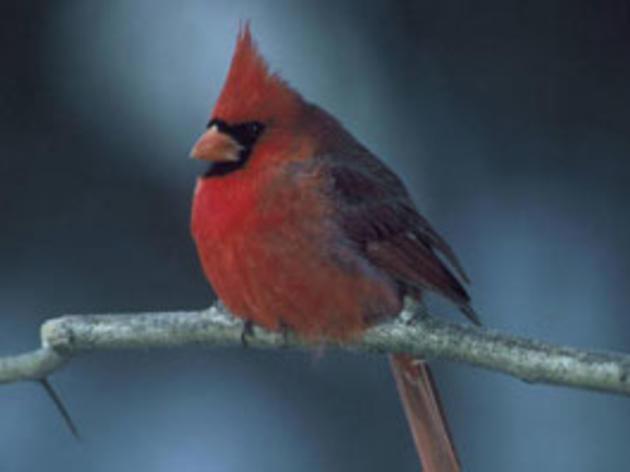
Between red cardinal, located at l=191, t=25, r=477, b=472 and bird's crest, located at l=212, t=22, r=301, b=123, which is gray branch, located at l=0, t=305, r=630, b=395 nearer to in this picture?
red cardinal, located at l=191, t=25, r=477, b=472

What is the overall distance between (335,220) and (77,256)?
822 millimetres

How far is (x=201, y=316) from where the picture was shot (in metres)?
2.25

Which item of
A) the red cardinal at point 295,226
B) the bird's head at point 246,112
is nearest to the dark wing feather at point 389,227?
the red cardinal at point 295,226

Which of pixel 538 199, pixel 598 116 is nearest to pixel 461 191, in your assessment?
pixel 538 199

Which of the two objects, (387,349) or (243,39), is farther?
(243,39)

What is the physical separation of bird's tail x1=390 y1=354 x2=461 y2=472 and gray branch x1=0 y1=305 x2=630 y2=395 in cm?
34

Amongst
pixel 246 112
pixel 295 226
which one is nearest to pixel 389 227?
pixel 295 226

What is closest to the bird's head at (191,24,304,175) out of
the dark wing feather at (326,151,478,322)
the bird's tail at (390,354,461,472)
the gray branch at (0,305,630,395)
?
the dark wing feather at (326,151,478,322)

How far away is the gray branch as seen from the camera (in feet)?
5.95

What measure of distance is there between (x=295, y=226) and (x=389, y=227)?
220 mm

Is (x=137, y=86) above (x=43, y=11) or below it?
below

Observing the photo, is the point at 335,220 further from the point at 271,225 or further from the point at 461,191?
the point at 461,191

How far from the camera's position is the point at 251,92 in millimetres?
2430

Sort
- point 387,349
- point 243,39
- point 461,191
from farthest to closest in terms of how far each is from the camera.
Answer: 1. point 461,191
2. point 243,39
3. point 387,349
